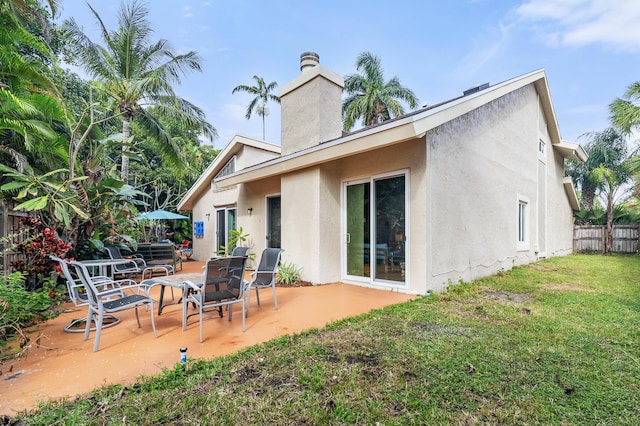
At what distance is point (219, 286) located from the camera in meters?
4.13

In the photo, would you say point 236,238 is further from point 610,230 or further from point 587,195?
point 587,195

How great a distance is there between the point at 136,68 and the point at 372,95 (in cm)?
1544

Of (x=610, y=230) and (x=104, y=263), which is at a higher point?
(x=610, y=230)

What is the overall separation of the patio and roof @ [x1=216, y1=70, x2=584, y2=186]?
3008 mm

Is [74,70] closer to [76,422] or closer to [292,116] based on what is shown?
[292,116]

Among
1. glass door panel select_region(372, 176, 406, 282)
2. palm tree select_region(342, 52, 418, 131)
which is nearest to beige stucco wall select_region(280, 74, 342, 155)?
glass door panel select_region(372, 176, 406, 282)

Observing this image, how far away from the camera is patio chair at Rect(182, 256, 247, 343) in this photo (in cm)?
392

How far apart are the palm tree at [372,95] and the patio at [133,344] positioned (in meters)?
19.6

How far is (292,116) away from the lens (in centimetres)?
918

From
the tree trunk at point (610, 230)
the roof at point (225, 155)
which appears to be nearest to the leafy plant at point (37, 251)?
the roof at point (225, 155)

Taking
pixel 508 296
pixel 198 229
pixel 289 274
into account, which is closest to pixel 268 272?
pixel 289 274

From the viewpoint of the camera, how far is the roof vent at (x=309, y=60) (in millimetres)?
9234

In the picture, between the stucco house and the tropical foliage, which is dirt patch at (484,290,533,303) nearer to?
the stucco house

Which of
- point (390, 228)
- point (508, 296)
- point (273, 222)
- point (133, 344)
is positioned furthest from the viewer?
point (273, 222)
